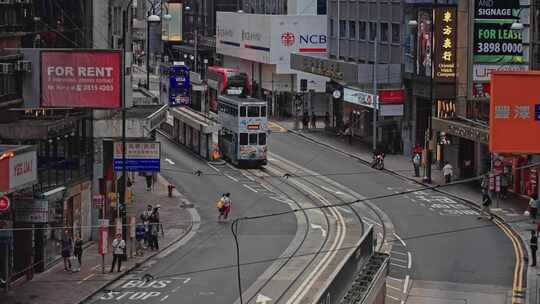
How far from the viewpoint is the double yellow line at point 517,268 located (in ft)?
156

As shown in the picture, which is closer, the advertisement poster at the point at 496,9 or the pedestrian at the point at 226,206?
the pedestrian at the point at 226,206

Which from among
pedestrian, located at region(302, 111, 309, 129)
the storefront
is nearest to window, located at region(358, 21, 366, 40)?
pedestrian, located at region(302, 111, 309, 129)

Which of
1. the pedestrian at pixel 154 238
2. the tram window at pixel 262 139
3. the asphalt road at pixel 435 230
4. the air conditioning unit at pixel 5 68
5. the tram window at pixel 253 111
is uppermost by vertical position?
the air conditioning unit at pixel 5 68

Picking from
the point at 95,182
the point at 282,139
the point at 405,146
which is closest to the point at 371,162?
the point at 405,146

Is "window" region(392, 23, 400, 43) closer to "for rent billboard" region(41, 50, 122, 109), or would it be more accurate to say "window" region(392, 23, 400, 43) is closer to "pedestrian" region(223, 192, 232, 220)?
"pedestrian" region(223, 192, 232, 220)

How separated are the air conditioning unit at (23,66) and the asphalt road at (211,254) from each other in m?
8.90

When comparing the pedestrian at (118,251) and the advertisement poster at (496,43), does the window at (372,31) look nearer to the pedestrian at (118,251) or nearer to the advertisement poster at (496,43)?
the advertisement poster at (496,43)

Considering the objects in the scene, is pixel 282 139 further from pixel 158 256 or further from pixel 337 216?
pixel 158 256

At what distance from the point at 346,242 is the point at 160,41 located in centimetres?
12102

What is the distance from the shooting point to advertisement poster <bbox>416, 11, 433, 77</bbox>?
80.1 m

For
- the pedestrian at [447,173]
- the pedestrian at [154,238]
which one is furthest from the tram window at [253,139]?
the pedestrian at [154,238]

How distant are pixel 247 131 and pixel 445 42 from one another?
13.4m

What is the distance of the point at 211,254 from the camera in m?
56.3

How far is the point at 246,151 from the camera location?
8188 centimetres
